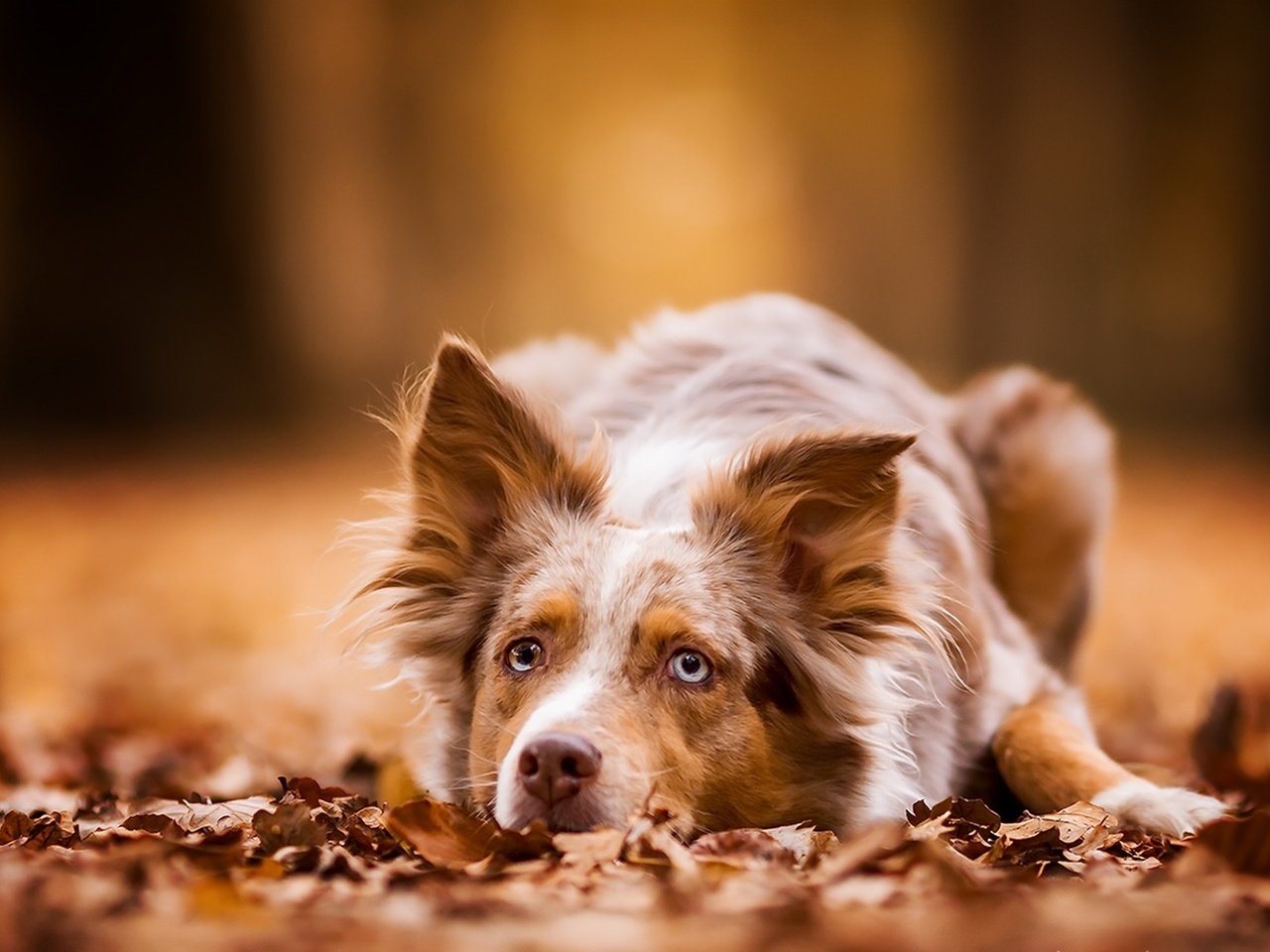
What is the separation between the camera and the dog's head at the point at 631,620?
13.5ft

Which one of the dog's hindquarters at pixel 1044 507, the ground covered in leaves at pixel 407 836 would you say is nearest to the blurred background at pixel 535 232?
the ground covered in leaves at pixel 407 836

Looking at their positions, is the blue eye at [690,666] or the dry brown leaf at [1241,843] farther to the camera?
the blue eye at [690,666]

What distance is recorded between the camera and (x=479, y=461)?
4.93 metres

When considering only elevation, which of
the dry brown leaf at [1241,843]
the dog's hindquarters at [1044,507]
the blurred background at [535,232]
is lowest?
the dry brown leaf at [1241,843]

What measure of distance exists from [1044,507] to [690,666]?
2881 mm

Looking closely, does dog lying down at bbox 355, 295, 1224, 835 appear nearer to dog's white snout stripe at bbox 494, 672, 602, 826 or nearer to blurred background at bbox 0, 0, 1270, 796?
dog's white snout stripe at bbox 494, 672, 602, 826

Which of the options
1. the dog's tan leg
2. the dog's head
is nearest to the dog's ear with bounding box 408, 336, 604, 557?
the dog's head

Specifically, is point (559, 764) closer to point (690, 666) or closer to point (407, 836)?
point (407, 836)

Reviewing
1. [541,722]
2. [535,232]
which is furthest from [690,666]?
[535,232]

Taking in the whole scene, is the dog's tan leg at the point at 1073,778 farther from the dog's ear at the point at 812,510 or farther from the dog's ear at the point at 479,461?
the dog's ear at the point at 479,461

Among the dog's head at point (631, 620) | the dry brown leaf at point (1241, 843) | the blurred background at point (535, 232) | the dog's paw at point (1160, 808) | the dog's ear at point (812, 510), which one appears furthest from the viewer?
the blurred background at point (535, 232)

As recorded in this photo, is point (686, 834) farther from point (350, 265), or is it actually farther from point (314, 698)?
point (350, 265)

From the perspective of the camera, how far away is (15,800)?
17.2 feet

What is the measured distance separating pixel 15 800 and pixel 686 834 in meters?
2.57
